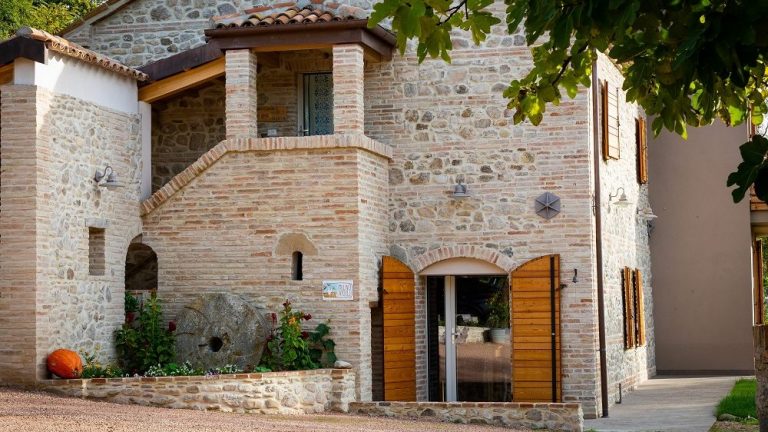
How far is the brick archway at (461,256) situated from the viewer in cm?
1736

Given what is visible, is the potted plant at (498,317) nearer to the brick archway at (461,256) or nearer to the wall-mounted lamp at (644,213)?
the brick archway at (461,256)

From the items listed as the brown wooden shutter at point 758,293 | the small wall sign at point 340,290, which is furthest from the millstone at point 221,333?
the brown wooden shutter at point 758,293

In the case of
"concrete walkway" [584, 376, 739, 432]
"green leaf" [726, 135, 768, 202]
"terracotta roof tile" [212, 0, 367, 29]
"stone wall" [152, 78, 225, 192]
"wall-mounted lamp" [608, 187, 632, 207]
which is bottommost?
"concrete walkway" [584, 376, 739, 432]

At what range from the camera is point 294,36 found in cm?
1662

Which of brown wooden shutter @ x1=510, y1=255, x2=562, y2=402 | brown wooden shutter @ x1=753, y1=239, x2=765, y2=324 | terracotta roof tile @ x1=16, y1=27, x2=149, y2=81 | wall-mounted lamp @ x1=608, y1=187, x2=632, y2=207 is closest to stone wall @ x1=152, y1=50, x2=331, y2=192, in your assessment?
terracotta roof tile @ x1=16, y1=27, x2=149, y2=81

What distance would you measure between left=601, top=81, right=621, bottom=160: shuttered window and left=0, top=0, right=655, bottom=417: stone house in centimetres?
6

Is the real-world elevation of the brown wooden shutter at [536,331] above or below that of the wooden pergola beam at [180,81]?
below

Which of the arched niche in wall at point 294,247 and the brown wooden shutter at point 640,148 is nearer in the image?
the arched niche in wall at point 294,247

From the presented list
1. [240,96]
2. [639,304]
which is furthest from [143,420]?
[639,304]

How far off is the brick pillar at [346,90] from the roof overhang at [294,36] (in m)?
0.17

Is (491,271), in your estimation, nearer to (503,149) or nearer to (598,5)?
(503,149)

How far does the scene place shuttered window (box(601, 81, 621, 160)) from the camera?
18672 mm

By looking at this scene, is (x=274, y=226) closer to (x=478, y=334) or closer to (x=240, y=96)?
(x=240, y=96)

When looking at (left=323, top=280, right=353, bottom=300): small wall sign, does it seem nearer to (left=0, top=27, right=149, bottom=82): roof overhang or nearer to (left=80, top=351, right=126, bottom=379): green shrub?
(left=80, top=351, right=126, bottom=379): green shrub
